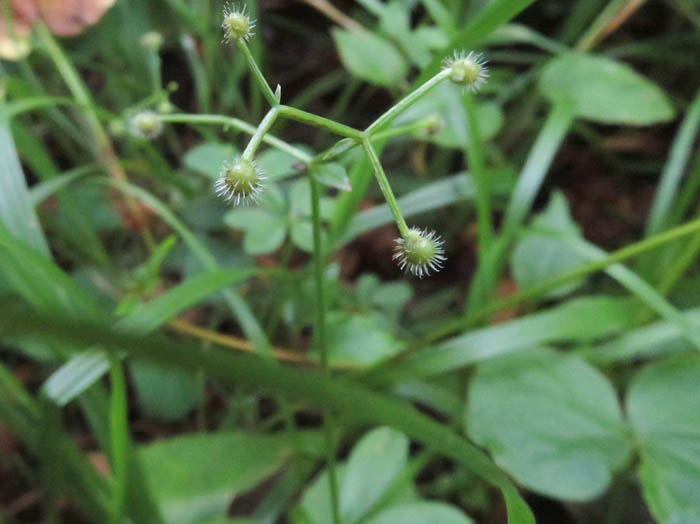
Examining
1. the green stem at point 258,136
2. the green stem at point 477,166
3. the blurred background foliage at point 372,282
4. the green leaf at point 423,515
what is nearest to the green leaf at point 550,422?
the blurred background foliage at point 372,282

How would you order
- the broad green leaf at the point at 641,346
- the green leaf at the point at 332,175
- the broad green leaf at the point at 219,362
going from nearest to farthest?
the broad green leaf at the point at 219,362 → the green leaf at the point at 332,175 → the broad green leaf at the point at 641,346

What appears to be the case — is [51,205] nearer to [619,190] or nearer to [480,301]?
[480,301]

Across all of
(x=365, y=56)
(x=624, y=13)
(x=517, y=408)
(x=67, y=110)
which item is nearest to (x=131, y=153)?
(x=67, y=110)

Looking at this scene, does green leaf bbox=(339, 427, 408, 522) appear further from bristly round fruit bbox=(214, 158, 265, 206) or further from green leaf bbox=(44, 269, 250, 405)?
bristly round fruit bbox=(214, 158, 265, 206)

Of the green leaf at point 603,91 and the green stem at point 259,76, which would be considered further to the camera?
the green leaf at point 603,91

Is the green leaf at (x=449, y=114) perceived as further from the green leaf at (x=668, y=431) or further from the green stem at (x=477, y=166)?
the green leaf at (x=668, y=431)

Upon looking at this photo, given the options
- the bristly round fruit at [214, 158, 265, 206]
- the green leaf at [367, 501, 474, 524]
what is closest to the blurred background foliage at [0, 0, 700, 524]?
the green leaf at [367, 501, 474, 524]
